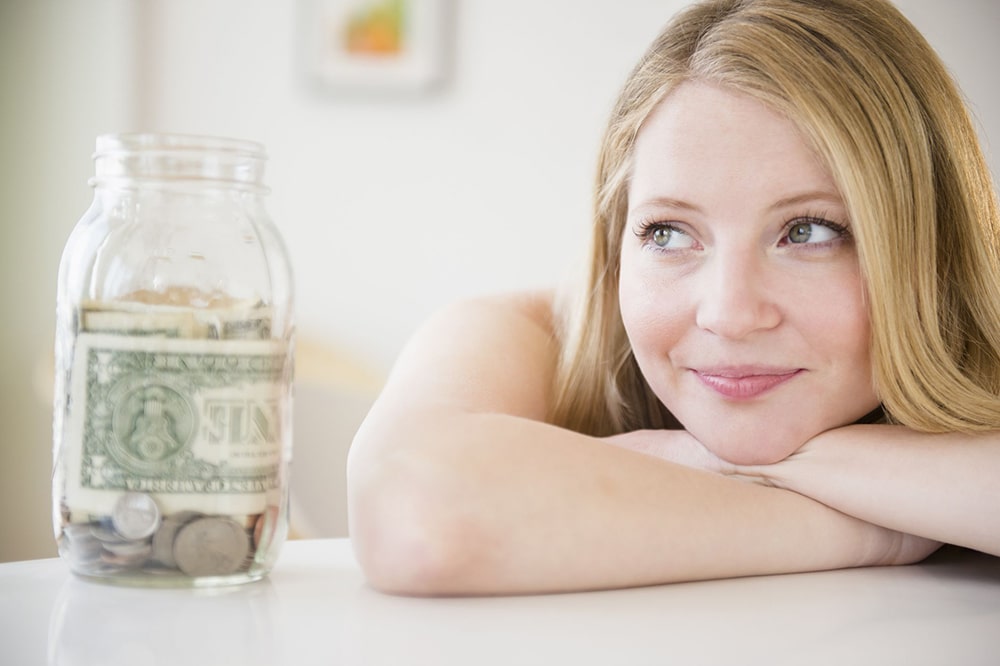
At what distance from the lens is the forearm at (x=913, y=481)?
890mm

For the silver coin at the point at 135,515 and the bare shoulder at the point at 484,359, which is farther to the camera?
the bare shoulder at the point at 484,359

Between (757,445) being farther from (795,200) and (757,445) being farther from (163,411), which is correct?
(163,411)

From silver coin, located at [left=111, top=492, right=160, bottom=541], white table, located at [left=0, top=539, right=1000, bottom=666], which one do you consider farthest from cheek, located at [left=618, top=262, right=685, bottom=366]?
silver coin, located at [left=111, top=492, right=160, bottom=541]

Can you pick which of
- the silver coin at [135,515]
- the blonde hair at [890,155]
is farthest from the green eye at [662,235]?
the silver coin at [135,515]

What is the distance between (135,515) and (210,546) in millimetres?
52

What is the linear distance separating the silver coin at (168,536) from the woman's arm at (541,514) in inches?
5.9

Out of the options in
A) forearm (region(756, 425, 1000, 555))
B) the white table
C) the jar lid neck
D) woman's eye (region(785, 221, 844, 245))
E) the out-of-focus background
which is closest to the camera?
the white table

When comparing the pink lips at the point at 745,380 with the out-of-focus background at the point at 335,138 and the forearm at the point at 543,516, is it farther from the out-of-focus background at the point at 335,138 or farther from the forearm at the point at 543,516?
the out-of-focus background at the point at 335,138

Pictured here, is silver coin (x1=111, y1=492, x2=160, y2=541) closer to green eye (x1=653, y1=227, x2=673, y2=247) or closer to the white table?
the white table

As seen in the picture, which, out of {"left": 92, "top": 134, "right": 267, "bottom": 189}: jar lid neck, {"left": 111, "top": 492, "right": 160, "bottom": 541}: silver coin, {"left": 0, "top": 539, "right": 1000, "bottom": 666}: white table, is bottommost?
{"left": 0, "top": 539, "right": 1000, "bottom": 666}: white table

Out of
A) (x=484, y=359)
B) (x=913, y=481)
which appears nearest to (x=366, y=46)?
(x=484, y=359)

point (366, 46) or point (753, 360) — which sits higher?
point (366, 46)

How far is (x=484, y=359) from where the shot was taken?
109cm

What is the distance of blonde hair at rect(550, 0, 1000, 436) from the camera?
971 millimetres
